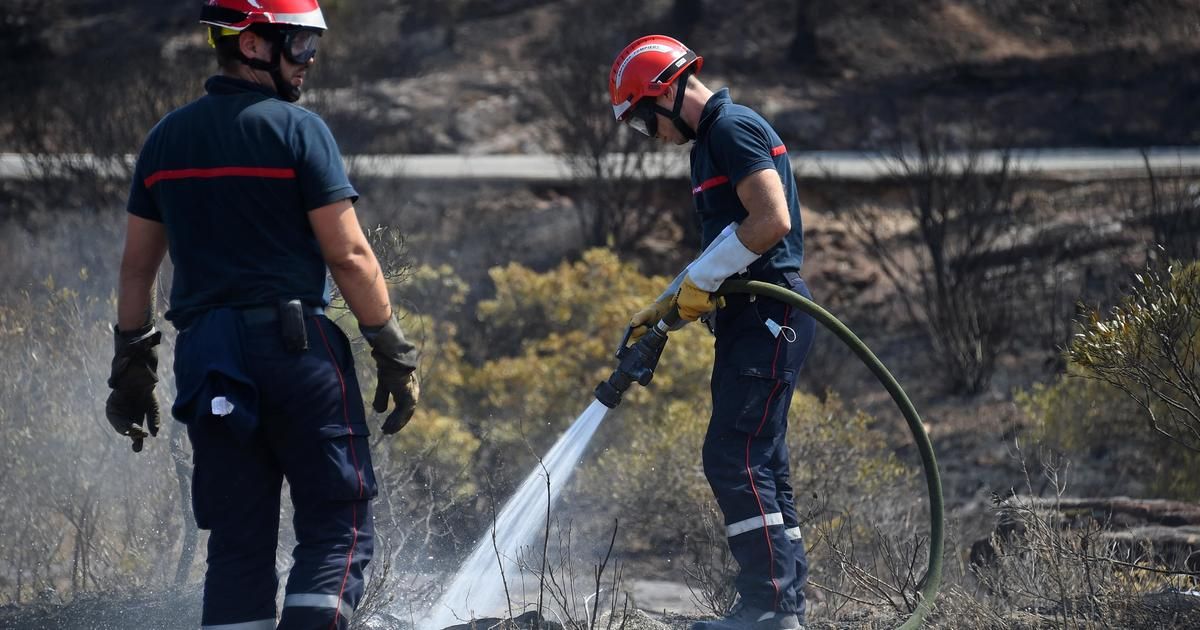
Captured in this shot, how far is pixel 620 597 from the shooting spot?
6.01 metres

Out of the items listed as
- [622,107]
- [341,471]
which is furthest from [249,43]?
[622,107]

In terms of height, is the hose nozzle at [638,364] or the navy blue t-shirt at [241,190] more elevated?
the navy blue t-shirt at [241,190]

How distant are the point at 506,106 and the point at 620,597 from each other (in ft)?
37.9

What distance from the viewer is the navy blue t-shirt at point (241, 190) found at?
292cm

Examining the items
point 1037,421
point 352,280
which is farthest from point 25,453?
point 1037,421

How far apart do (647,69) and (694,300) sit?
2.31ft

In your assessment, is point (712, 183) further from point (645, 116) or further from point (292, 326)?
point (292, 326)

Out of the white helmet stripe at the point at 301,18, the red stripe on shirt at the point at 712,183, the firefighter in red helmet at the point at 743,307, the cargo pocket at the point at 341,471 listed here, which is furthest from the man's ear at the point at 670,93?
the cargo pocket at the point at 341,471

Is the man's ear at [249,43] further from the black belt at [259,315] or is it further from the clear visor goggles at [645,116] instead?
the clear visor goggles at [645,116]

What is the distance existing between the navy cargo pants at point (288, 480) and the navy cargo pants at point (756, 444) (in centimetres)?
115

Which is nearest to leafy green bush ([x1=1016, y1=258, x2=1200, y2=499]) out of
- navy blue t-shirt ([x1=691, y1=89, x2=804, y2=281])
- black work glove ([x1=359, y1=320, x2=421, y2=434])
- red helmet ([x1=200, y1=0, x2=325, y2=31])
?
navy blue t-shirt ([x1=691, y1=89, x2=804, y2=281])

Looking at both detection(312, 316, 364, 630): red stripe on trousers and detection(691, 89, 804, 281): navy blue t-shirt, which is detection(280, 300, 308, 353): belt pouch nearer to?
detection(312, 316, 364, 630): red stripe on trousers

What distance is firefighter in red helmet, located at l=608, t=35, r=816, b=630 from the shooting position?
3.62 metres

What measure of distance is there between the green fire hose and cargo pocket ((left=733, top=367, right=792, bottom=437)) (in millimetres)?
213
